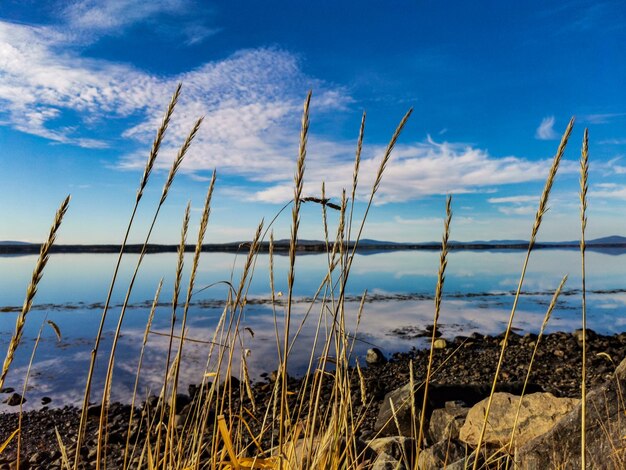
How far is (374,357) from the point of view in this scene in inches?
554

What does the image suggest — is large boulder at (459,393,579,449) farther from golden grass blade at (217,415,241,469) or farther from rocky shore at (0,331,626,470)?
golden grass blade at (217,415,241,469)

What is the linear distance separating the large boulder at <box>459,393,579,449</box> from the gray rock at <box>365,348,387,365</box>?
8453 mm

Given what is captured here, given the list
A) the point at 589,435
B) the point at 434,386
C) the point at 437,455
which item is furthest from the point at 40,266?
the point at 434,386

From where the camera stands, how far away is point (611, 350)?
15289 millimetres

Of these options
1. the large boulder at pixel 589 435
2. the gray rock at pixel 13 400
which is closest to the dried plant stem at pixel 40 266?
the large boulder at pixel 589 435

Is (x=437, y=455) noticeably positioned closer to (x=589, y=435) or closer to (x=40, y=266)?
(x=589, y=435)

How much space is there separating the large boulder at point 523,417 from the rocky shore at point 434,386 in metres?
0.43

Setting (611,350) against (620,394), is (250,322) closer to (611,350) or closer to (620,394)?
(611,350)

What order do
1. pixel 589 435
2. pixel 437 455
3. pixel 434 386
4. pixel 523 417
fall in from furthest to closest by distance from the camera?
pixel 434 386, pixel 523 417, pixel 437 455, pixel 589 435

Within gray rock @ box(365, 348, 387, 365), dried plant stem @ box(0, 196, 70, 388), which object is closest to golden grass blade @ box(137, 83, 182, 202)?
dried plant stem @ box(0, 196, 70, 388)

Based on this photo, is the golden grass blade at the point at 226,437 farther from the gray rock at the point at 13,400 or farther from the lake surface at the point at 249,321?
the gray rock at the point at 13,400

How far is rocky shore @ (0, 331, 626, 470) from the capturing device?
7688mm

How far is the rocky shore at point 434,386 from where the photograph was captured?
303 inches

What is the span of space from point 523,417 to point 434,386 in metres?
2.85
